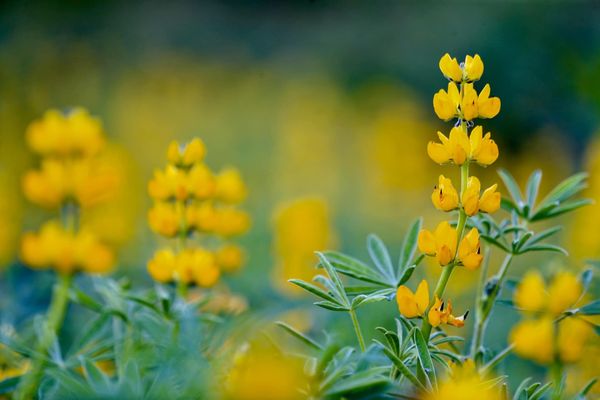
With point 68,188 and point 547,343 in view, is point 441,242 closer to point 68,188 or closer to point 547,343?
point 547,343

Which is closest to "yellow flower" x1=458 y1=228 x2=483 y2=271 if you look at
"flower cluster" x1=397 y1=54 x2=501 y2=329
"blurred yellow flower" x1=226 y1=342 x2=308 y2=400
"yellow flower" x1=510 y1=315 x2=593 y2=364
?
"flower cluster" x1=397 y1=54 x2=501 y2=329

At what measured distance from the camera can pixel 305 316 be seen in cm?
167

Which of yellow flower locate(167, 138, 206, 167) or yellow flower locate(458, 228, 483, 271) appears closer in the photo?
yellow flower locate(458, 228, 483, 271)

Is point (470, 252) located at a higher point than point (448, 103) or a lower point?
lower

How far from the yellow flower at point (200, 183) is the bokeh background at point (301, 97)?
1.02 m

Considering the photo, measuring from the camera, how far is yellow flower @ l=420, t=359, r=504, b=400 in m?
0.63

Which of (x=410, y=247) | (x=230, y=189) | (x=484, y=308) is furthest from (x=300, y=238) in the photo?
(x=484, y=308)

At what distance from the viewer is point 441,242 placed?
2.59 ft

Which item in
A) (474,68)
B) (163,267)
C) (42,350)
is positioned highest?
(474,68)

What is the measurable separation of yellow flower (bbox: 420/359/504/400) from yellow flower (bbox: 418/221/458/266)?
0.11m

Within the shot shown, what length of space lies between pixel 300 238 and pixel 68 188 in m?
1.08

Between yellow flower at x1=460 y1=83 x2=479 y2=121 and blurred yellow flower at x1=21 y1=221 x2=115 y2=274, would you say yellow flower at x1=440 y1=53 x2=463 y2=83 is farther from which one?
blurred yellow flower at x1=21 y1=221 x2=115 y2=274

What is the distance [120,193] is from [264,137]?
2.00m

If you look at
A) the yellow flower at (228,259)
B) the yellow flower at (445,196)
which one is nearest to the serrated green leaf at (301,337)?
the yellow flower at (445,196)
